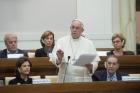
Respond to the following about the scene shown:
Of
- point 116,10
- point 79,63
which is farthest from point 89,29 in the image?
point 79,63

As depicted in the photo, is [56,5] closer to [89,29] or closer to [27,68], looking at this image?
[89,29]

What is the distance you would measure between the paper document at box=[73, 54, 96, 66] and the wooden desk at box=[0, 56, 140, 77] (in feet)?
3.94

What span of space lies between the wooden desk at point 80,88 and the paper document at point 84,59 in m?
0.45

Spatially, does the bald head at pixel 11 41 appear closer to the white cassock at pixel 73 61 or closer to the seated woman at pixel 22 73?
the seated woman at pixel 22 73

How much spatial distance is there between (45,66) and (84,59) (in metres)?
1.37

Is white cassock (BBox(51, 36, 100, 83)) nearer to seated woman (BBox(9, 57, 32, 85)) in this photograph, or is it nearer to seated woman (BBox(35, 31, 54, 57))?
seated woman (BBox(9, 57, 32, 85))

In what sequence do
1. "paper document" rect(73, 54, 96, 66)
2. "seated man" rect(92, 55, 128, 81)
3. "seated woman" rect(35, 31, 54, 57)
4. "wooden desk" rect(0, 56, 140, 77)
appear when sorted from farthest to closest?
"seated woman" rect(35, 31, 54, 57) < "wooden desk" rect(0, 56, 140, 77) < "seated man" rect(92, 55, 128, 81) < "paper document" rect(73, 54, 96, 66)

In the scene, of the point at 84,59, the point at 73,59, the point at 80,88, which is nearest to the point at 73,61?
the point at 73,59

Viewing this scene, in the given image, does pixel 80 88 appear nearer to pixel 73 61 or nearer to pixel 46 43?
pixel 73 61

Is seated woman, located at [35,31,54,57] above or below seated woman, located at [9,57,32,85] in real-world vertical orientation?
above

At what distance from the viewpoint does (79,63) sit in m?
4.99

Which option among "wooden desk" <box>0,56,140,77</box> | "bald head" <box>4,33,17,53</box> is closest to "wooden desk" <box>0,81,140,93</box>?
"wooden desk" <box>0,56,140,77</box>

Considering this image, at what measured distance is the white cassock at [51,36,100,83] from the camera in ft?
17.3

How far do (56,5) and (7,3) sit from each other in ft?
3.36
